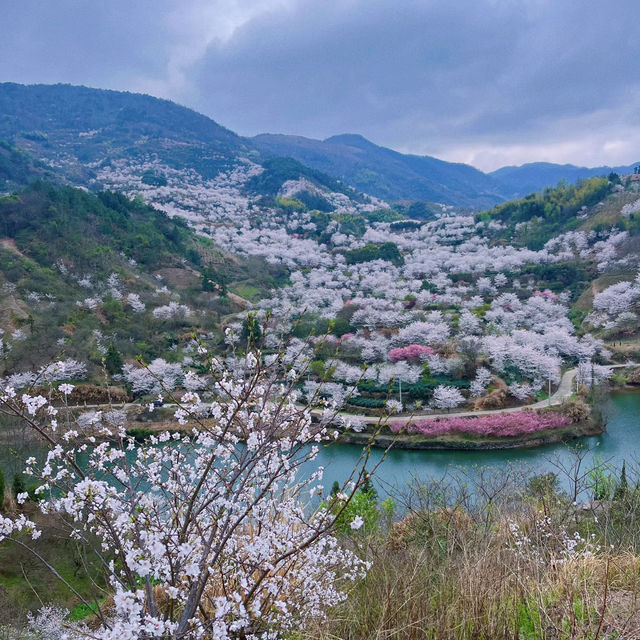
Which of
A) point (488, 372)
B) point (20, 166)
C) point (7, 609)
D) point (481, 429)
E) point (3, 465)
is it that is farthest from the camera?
point (20, 166)

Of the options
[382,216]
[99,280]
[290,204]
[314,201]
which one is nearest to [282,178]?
[314,201]

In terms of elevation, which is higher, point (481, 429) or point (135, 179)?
point (135, 179)

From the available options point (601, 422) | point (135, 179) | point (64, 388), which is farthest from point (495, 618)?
point (135, 179)

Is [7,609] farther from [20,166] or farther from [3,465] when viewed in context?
[20,166]

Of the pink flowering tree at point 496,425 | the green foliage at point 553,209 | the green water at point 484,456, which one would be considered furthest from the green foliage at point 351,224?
the green water at point 484,456

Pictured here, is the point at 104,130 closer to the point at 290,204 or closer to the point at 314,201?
the point at 314,201

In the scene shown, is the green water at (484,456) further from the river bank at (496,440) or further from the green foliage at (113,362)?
the green foliage at (113,362)
